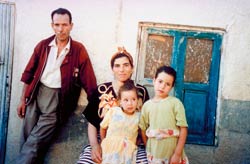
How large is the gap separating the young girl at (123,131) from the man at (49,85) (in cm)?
81

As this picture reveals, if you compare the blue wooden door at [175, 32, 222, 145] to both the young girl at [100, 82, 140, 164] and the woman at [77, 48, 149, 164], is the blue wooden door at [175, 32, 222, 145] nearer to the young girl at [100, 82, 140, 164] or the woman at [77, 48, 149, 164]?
the woman at [77, 48, 149, 164]

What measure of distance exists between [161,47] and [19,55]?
1795mm

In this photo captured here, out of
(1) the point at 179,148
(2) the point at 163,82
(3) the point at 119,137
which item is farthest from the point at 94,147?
(2) the point at 163,82

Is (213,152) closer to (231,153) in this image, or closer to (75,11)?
(231,153)

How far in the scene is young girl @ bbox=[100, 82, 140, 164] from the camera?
133 inches

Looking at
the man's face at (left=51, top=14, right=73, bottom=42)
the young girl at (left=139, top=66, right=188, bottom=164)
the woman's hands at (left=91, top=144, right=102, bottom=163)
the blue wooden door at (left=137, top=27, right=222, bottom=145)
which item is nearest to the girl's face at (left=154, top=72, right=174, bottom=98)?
the young girl at (left=139, top=66, right=188, bottom=164)

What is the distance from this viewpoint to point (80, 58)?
165 inches

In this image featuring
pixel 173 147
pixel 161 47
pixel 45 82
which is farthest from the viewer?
pixel 161 47

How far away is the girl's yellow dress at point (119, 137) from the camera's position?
3377 mm

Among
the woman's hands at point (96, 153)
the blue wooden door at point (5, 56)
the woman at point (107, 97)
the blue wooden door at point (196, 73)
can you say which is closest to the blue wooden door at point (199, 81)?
the blue wooden door at point (196, 73)

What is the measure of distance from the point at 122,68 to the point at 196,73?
1115mm

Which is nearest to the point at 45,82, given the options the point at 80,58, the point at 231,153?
the point at 80,58

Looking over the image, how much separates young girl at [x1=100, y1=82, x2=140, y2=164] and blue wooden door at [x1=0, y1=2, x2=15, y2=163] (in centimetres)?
168

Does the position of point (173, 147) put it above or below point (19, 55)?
below
